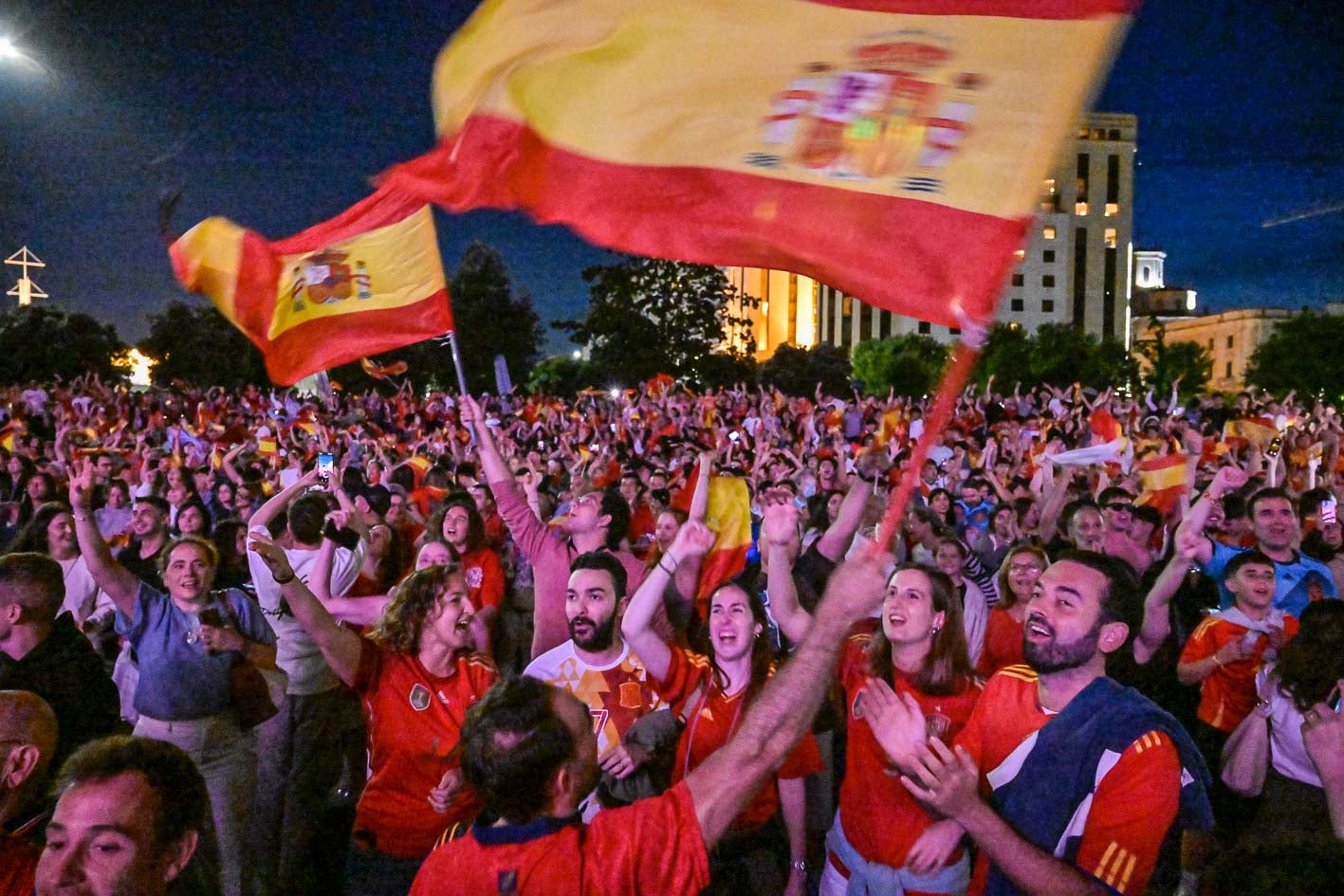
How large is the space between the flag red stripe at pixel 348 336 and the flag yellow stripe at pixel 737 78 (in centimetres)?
155

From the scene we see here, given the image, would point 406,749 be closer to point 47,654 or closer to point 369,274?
point 47,654

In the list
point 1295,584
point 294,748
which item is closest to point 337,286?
point 294,748

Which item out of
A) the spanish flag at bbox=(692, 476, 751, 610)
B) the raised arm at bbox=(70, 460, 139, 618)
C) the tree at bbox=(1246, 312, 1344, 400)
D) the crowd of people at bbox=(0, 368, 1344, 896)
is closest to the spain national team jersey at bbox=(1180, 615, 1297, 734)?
the crowd of people at bbox=(0, 368, 1344, 896)

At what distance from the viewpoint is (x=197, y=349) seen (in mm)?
49906

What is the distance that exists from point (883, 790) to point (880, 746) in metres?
0.22

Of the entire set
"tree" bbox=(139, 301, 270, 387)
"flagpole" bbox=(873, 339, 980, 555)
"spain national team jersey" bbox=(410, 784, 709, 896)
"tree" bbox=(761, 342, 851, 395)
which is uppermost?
"flagpole" bbox=(873, 339, 980, 555)

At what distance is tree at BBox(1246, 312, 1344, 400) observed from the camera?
6471 centimetres

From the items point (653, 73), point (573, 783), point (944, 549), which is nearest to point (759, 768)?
point (573, 783)

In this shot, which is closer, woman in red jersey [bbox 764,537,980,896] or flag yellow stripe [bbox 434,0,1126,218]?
flag yellow stripe [bbox 434,0,1126,218]

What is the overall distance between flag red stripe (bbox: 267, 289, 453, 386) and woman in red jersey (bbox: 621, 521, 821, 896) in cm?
184

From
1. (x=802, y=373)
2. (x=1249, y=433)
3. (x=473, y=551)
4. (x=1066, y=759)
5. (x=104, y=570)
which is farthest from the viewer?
(x=802, y=373)

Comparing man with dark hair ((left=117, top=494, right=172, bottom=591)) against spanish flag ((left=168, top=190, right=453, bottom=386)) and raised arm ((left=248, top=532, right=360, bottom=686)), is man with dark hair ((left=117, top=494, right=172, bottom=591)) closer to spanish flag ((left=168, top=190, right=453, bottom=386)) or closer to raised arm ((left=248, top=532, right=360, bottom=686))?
spanish flag ((left=168, top=190, right=453, bottom=386))

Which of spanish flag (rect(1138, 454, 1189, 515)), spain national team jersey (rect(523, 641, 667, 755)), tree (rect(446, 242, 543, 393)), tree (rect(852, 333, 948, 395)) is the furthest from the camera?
tree (rect(852, 333, 948, 395))

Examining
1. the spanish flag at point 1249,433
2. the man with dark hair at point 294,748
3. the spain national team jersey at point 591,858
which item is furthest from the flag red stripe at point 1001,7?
the spanish flag at point 1249,433
